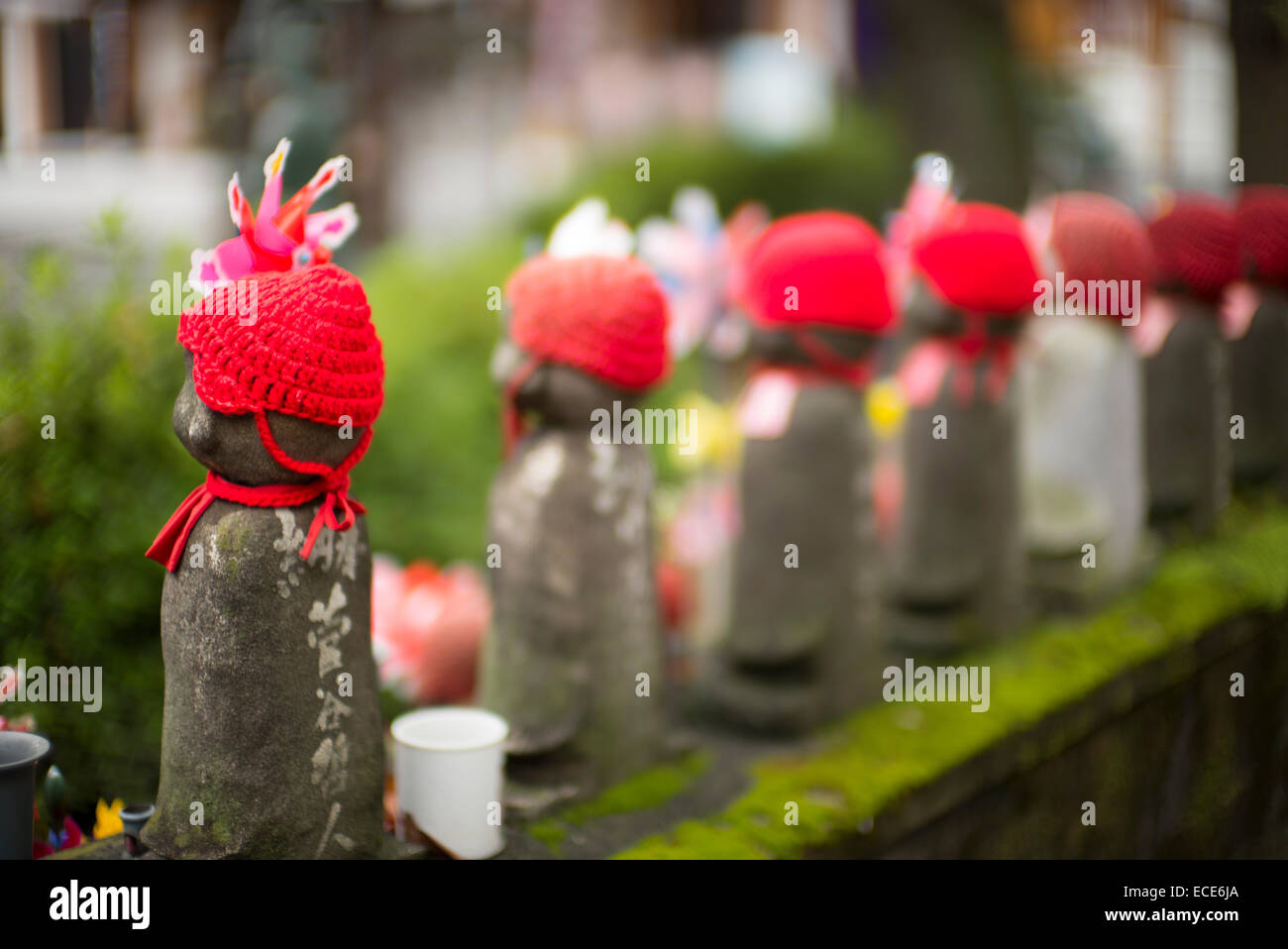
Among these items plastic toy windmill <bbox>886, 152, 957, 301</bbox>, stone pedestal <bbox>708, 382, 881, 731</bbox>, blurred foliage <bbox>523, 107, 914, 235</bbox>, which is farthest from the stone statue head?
blurred foliage <bbox>523, 107, 914, 235</bbox>

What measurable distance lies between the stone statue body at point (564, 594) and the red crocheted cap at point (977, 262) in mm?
1251

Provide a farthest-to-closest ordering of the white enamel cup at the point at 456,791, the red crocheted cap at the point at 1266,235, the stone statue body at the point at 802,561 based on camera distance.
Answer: the red crocheted cap at the point at 1266,235
the stone statue body at the point at 802,561
the white enamel cup at the point at 456,791

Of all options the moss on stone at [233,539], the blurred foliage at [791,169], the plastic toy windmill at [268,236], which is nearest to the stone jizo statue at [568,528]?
the plastic toy windmill at [268,236]

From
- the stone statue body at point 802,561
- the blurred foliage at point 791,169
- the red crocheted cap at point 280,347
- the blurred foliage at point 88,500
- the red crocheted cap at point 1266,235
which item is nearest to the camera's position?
the red crocheted cap at point 280,347

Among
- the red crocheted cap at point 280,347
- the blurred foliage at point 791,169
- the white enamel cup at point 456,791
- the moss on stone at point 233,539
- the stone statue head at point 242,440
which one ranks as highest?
the blurred foliage at point 791,169

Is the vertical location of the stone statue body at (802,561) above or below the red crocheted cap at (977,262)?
below

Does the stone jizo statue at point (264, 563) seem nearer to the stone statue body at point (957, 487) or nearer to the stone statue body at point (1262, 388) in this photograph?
the stone statue body at point (957, 487)

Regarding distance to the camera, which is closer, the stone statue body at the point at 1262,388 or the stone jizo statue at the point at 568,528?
the stone jizo statue at the point at 568,528

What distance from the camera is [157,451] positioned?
2.96m

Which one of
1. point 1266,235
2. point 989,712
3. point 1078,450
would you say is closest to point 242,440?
point 989,712

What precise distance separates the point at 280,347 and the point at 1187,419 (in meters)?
3.53

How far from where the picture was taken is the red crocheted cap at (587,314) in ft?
8.40

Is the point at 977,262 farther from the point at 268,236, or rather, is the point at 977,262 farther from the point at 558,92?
the point at 558,92

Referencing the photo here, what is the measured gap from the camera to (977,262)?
11.1ft
